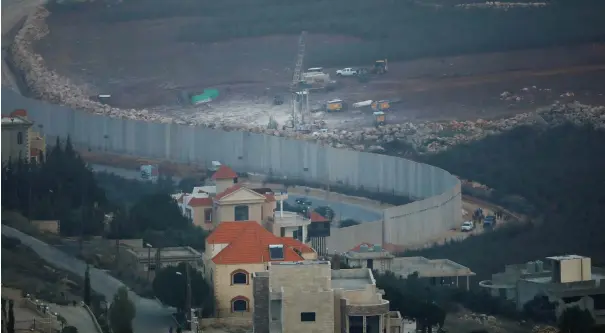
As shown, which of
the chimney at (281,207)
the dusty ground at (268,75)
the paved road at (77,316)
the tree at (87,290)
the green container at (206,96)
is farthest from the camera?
the green container at (206,96)

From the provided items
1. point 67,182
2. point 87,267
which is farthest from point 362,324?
point 67,182

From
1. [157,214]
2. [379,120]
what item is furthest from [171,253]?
[379,120]

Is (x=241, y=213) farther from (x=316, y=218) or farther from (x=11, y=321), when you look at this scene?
(x=11, y=321)

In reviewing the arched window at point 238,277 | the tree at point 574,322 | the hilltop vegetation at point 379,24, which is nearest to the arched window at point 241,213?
the arched window at point 238,277

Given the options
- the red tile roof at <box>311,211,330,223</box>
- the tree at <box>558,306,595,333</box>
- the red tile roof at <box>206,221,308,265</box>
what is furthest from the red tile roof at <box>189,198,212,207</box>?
the tree at <box>558,306,595,333</box>

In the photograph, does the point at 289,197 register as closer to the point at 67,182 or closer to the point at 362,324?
the point at 67,182

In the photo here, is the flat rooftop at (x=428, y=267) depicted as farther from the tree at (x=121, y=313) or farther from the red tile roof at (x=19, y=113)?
the red tile roof at (x=19, y=113)

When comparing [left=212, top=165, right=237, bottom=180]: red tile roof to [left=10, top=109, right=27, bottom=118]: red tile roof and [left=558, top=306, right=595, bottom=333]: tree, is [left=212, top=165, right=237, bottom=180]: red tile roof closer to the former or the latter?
[left=10, top=109, right=27, bottom=118]: red tile roof
